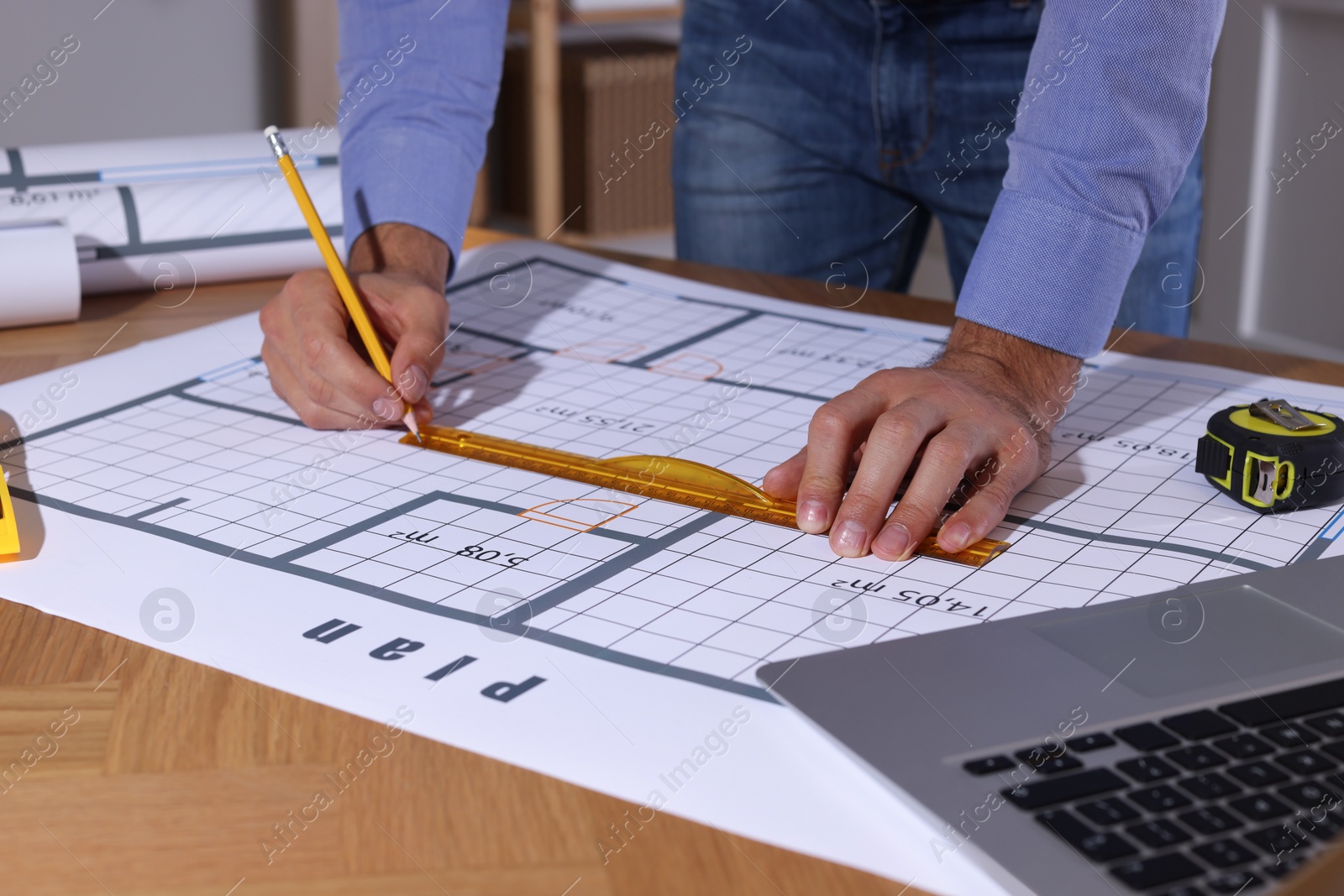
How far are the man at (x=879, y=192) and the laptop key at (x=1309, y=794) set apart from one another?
233 millimetres

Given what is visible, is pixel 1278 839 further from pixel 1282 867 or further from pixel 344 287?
pixel 344 287

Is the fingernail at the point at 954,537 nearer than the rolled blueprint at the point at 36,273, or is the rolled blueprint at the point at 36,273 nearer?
the fingernail at the point at 954,537

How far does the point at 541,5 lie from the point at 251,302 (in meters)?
1.72

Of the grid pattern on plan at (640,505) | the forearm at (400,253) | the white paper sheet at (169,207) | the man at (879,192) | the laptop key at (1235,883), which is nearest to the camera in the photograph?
the laptop key at (1235,883)

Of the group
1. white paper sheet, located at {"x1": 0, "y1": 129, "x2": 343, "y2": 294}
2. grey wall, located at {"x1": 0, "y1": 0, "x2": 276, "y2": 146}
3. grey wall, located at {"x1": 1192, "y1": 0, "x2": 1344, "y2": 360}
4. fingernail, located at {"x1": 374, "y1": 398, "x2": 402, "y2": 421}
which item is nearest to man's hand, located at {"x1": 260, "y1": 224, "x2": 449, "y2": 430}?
fingernail, located at {"x1": 374, "y1": 398, "x2": 402, "y2": 421}

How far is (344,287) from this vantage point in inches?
32.5

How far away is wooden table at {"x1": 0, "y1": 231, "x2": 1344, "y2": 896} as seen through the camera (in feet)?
1.33

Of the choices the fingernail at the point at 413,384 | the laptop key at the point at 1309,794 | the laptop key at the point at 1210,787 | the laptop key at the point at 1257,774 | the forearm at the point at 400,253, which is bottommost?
the laptop key at the point at 1210,787

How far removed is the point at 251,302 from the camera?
1.11m

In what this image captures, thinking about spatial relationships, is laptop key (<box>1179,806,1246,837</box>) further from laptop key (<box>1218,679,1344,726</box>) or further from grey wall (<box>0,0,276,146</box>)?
grey wall (<box>0,0,276,146</box>)

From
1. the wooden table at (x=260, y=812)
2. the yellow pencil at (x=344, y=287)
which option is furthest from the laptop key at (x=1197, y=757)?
the yellow pencil at (x=344, y=287)

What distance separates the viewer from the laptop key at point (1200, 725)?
435mm

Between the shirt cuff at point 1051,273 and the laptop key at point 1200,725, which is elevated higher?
the shirt cuff at point 1051,273

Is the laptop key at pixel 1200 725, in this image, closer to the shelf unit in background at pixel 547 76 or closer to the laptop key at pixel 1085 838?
the laptop key at pixel 1085 838
